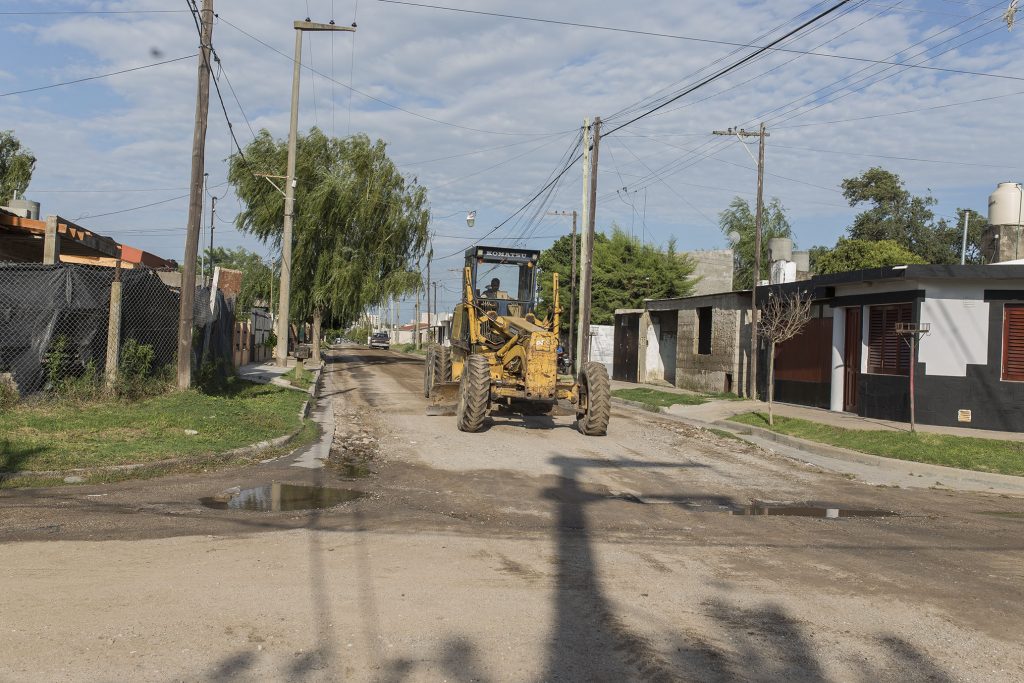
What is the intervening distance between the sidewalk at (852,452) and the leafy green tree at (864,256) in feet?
86.2

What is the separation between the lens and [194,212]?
1585 cm

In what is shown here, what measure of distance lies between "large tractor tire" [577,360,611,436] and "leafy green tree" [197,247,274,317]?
157 feet

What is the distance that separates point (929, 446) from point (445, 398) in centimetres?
976

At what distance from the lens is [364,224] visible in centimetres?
3956

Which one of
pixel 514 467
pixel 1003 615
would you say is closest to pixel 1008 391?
pixel 514 467

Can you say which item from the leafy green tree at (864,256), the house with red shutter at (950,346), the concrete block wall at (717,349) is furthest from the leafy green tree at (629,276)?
the house with red shutter at (950,346)

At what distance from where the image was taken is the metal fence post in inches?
564

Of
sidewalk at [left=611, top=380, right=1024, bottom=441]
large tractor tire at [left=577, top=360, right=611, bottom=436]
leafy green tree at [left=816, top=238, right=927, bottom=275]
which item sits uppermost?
leafy green tree at [left=816, top=238, right=927, bottom=275]

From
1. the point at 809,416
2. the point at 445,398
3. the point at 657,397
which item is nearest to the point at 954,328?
the point at 809,416

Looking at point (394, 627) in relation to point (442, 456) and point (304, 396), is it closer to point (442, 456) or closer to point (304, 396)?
point (442, 456)

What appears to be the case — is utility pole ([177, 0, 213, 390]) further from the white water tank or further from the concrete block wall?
the white water tank

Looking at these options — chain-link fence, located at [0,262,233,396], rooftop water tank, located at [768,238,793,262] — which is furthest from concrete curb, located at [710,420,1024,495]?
rooftop water tank, located at [768,238,793,262]

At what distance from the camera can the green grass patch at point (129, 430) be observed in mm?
10394

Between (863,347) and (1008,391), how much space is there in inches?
140
